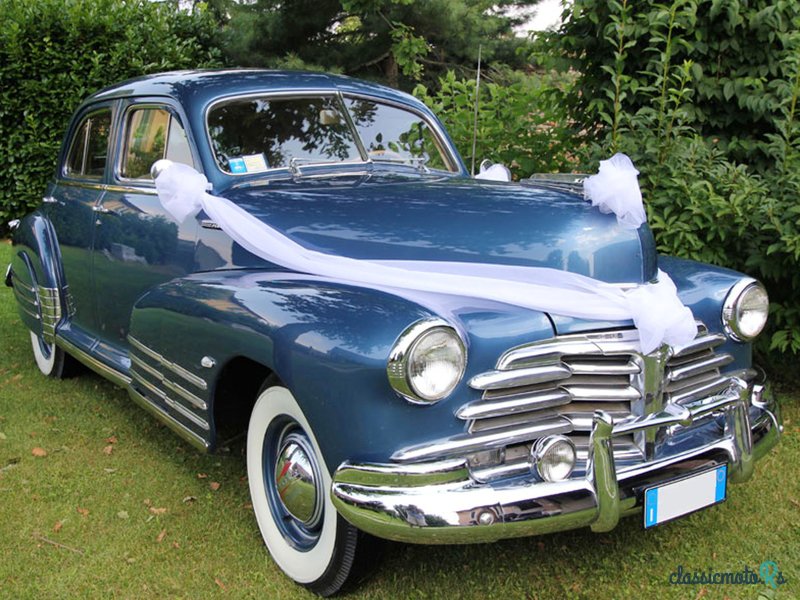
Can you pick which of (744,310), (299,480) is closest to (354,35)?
(744,310)

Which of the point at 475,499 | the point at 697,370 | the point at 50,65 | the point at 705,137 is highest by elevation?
the point at 50,65

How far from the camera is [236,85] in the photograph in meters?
3.53

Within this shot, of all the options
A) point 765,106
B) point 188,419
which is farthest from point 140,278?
point 765,106

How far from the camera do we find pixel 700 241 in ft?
13.6

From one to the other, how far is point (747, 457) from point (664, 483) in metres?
0.38

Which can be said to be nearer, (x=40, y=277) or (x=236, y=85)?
(x=236, y=85)

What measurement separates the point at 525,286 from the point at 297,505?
1019 millimetres

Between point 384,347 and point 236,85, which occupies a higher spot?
point 236,85

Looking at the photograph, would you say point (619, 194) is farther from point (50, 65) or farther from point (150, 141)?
point (50, 65)

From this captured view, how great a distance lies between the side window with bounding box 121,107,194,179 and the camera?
3502 mm

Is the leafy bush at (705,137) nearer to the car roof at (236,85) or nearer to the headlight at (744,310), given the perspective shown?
the headlight at (744,310)

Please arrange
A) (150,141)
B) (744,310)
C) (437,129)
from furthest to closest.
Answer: (437,129) < (150,141) < (744,310)

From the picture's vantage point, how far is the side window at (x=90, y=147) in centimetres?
420

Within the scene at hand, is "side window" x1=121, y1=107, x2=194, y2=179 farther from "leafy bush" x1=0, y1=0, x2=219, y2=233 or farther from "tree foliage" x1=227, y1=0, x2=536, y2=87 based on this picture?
"leafy bush" x1=0, y1=0, x2=219, y2=233
